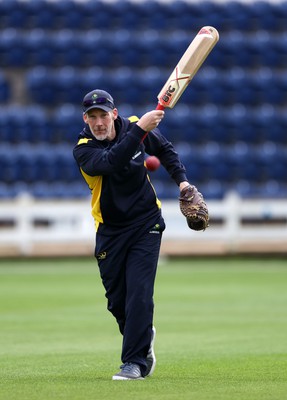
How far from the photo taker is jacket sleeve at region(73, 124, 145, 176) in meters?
7.22

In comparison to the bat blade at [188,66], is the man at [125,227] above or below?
below

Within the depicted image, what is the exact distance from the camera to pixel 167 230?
76.6 ft

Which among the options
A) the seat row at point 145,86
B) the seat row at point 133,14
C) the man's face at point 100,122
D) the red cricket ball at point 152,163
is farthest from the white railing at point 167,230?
the man's face at point 100,122

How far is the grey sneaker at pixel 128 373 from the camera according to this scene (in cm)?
747

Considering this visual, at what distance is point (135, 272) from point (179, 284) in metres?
9.87

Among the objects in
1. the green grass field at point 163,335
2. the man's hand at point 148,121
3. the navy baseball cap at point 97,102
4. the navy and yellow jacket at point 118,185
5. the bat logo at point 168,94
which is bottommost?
the green grass field at point 163,335

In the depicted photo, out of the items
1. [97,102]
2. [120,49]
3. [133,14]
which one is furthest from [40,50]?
[97,102]

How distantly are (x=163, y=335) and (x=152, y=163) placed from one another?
12.2 ft

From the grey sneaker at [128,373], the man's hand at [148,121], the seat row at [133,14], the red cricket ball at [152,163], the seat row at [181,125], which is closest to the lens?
the man's hand at [148,121]

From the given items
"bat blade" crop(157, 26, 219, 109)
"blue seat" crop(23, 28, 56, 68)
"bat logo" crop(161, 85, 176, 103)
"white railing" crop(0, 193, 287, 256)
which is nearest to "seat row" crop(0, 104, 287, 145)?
"blue seat" crop(23, 28, 56, 68)

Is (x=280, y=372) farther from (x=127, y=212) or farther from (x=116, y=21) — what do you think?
(x=116, y=21)

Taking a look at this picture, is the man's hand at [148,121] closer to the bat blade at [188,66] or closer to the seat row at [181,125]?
the bat blade at [188,66]

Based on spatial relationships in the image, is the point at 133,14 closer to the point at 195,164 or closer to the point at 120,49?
the point at 120,49

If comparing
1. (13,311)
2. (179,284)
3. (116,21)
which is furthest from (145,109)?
(13,311)
